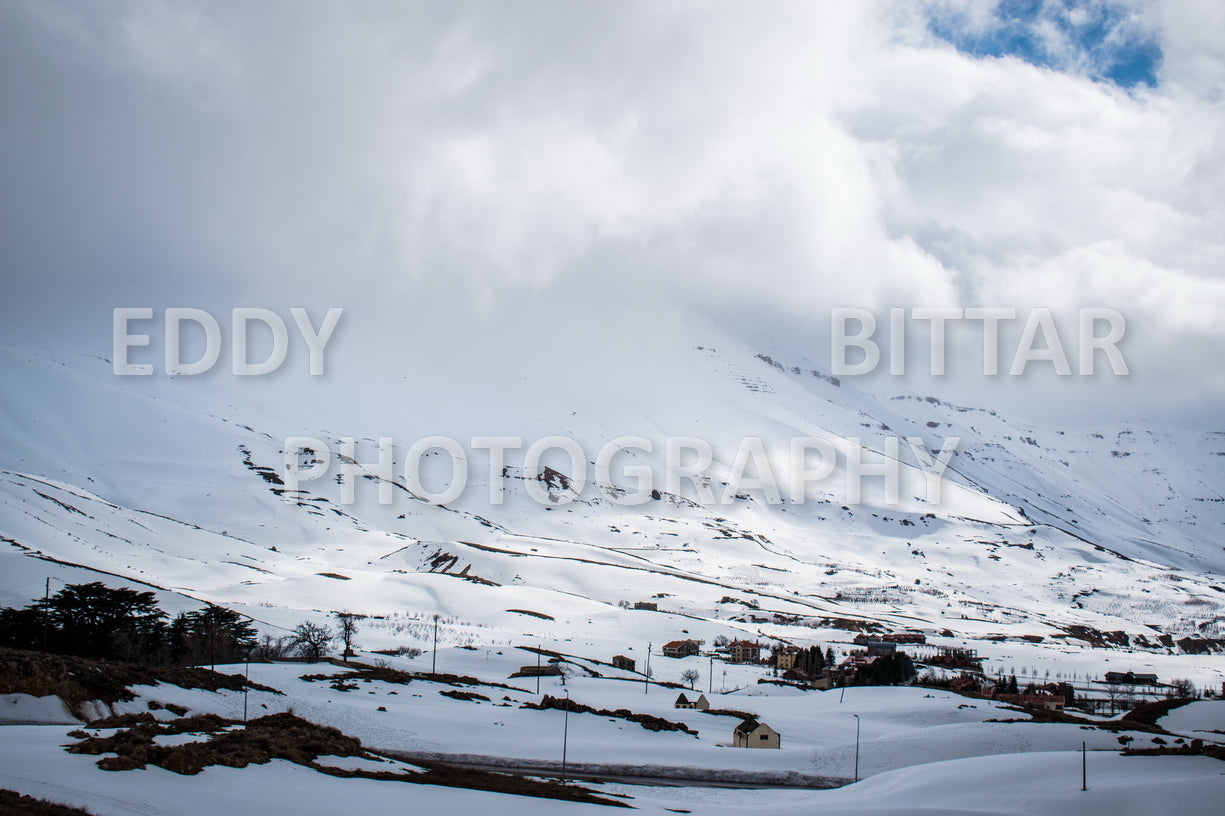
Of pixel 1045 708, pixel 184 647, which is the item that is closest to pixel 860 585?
pixel 1045 708

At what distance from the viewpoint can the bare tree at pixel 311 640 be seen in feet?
234

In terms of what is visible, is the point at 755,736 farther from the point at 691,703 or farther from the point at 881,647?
the point at 881,647

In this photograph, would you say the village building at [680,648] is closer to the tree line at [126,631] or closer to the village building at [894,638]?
the village building at [894,638]

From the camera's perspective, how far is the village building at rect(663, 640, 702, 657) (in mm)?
96250

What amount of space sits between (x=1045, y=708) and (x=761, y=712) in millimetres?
23326

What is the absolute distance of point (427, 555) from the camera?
148375mm

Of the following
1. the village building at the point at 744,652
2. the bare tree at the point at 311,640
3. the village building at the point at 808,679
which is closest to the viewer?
the bare tree at the point at 311,640

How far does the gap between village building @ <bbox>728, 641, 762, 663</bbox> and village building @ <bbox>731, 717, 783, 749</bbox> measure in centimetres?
4542

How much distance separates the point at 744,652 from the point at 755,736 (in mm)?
48072

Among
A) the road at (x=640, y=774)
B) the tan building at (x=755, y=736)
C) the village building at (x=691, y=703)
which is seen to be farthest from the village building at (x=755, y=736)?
the village building at (x=691, y=703)

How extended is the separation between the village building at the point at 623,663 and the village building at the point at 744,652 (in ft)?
55.8

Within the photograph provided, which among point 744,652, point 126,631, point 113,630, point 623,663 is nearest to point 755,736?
point 623,663

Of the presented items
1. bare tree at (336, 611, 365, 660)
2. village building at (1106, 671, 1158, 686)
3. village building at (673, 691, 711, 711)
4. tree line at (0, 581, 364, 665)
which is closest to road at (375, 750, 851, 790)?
village building at (673, 691, 711, 711)

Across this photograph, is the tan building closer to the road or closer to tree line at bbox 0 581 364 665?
the road
